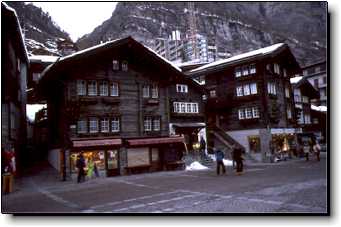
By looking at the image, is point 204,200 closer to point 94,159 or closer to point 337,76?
point 337,76

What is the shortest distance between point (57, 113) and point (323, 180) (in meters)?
13.6

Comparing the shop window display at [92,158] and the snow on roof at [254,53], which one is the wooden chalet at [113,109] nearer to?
the shop window display at [92,158]

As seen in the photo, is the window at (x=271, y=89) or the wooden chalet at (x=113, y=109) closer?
the wooden chalet at (x=113, y=109)

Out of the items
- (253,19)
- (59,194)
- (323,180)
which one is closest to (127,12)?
(253,19)

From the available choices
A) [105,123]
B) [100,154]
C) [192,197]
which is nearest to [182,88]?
[105,123]

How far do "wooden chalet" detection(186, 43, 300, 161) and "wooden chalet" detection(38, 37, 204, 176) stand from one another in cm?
587

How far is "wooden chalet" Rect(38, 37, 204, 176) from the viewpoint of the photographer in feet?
56.9

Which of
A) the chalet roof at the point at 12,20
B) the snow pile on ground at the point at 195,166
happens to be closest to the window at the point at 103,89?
the chalet roof at the point at 12,20

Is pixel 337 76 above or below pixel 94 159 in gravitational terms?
above

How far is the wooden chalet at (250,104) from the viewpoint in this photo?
75.0ft

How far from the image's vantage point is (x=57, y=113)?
Result: 18750mm

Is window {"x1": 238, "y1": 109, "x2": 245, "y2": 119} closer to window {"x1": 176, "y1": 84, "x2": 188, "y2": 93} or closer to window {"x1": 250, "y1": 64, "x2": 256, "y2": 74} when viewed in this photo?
window {"x1": 250, "y1": 64, "x2": 256, "y2": 74}

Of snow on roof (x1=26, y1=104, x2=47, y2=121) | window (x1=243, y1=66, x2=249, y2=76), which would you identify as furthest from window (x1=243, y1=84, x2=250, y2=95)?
snow on roof (x1=26, y1=104, x2=47, y2=121)

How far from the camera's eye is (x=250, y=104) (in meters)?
25.4
